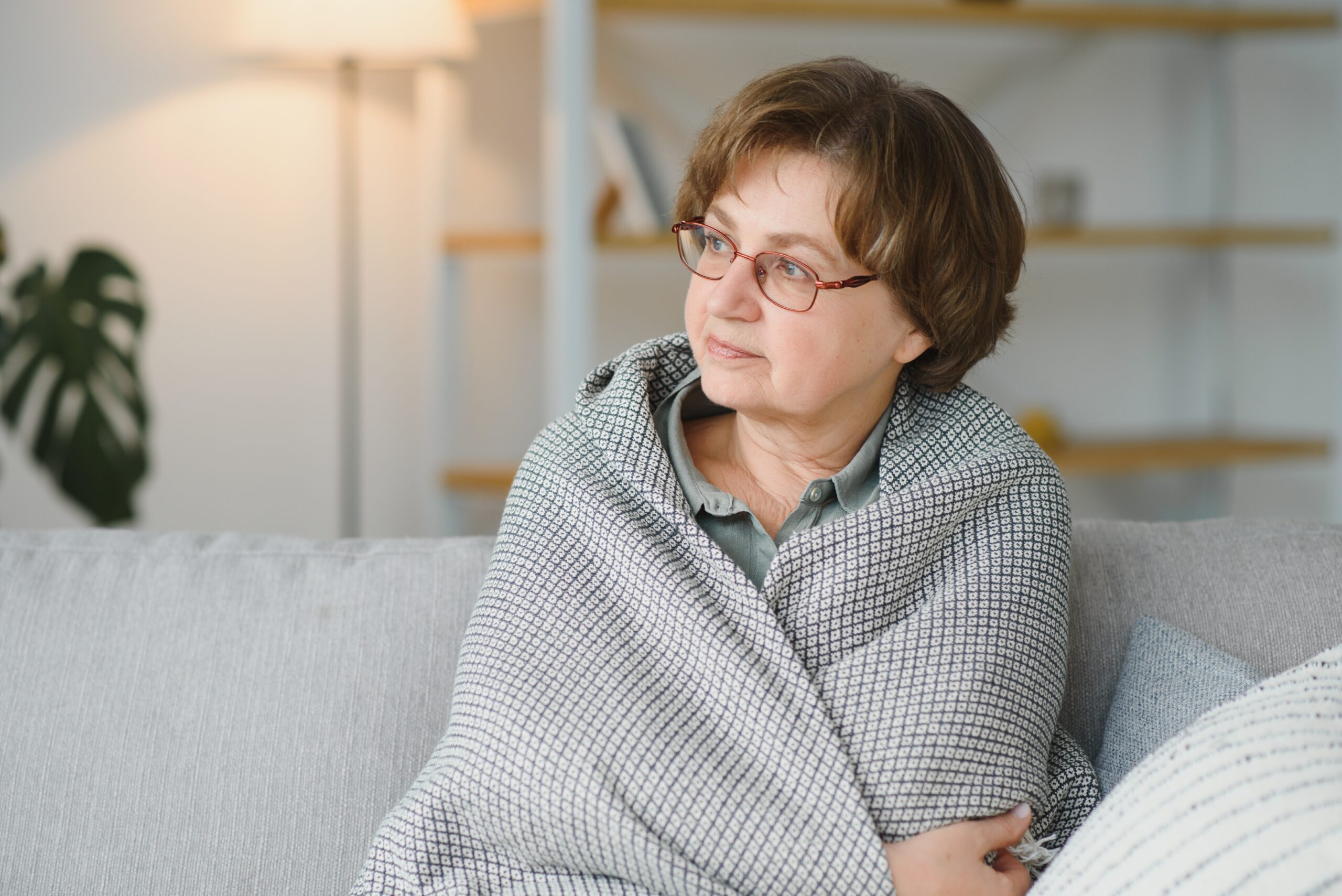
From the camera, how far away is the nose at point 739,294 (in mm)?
1128

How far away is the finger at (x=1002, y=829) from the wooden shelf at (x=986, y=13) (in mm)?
2141

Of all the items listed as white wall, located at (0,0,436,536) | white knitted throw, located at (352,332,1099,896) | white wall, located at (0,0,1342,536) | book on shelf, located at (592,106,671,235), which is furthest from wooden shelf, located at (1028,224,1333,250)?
white knitted throw, located at (352,332,1099,896)

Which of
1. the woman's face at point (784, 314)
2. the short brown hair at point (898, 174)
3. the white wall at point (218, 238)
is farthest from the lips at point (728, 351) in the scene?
the white wall at point (218, 238)

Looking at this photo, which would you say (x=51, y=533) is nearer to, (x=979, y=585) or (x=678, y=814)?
(x=678, y=814)

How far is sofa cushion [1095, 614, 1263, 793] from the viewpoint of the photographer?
106 centimetres

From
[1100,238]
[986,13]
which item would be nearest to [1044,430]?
[1100,238]

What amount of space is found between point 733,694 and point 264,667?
45 centimetres

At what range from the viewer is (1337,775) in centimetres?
80

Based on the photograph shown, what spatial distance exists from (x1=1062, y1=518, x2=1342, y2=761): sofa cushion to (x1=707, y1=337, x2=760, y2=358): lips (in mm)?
383

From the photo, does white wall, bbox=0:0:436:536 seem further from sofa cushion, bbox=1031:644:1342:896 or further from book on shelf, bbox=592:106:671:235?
sofa cushion, bbox=1031:644:1342:896

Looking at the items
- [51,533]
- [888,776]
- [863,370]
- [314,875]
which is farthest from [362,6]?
[888,776]

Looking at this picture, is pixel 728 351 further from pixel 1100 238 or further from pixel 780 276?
pixel 1100 238

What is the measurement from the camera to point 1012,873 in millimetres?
974

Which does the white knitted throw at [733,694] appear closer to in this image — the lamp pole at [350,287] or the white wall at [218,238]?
the lamp pole at [350,287]
